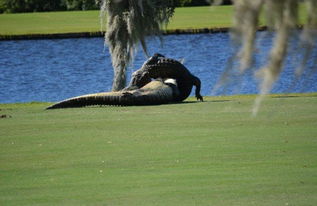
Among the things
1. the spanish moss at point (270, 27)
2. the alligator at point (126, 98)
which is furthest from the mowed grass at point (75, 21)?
the spanish moss at point (270, 27)

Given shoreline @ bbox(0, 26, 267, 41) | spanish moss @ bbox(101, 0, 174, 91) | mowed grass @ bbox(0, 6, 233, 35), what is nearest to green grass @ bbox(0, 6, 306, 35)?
mowed grass @ bbox(0, 6, 233, 35)

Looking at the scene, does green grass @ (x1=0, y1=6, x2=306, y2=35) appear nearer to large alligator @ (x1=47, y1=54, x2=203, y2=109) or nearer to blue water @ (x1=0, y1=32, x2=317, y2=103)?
blue water @ (x1=0, y1=32, x2=317, y2=103)

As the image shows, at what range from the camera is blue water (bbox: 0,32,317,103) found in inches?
1227

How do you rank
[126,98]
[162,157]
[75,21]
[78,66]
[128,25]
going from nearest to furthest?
1. [162,157]
2. [126,98]
3. [128,25]
4. [78,66]
5. [75,21]

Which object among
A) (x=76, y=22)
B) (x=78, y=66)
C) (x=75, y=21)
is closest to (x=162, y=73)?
(x=78, y=66)

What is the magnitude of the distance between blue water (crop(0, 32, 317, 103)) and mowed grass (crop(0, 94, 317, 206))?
347 inches

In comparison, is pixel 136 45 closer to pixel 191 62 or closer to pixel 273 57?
pixel 273 57

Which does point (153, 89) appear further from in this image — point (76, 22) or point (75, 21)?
point (75, 21)

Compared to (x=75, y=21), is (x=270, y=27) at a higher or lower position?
higher

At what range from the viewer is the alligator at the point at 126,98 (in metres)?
15.9

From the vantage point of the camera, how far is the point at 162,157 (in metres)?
9.64

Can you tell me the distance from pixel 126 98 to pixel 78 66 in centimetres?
2834

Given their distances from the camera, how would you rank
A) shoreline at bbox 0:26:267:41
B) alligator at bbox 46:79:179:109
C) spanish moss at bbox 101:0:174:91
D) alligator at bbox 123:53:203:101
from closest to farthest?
1. alligator at bbox 46:79:179:109
2. alligator at bbox 123:53:203:101
3. spanish moss at bbox 101:0:174:91
4. shoreline at bbox 0:26:267:41

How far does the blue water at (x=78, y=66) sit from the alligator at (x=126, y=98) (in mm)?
5317
